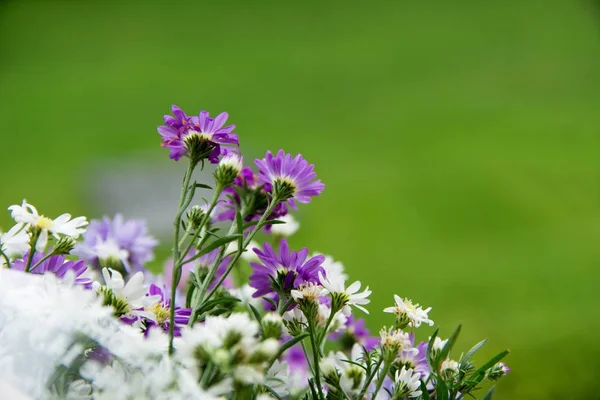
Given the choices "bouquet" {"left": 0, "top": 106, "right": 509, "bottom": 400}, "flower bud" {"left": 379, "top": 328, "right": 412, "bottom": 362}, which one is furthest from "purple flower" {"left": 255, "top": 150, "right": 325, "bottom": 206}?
"flower bud" {"left": 379, "top": 328, "right": 412, "bottom": 362}

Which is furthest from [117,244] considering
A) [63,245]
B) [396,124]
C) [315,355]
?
[396,124]

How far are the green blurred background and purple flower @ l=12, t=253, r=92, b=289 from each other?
1194mm

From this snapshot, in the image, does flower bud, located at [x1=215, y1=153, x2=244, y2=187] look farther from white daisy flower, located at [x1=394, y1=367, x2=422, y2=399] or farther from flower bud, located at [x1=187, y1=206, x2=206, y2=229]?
white daisy flower, located at [x1=394, y1=367, x2=422, y2=399]

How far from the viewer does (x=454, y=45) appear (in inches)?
242

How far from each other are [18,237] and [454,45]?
6013mm

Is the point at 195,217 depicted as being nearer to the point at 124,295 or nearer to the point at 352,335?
the point at 124,295

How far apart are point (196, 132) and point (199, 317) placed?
0.11 m

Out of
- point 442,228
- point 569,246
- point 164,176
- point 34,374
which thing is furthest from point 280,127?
point 34,374

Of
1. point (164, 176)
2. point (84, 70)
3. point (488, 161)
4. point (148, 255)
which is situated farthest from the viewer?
point (84, 70)

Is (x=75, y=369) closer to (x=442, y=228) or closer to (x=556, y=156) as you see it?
(x=442, y=228)

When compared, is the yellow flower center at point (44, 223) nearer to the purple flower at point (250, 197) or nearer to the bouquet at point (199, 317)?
the bouquet at point (199, 317)

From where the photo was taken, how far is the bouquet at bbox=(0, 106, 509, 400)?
0.32 meters

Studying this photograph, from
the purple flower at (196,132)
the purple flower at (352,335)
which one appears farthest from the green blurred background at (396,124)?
the purple flower at (196,132)

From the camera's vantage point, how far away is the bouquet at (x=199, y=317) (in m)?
0.32
